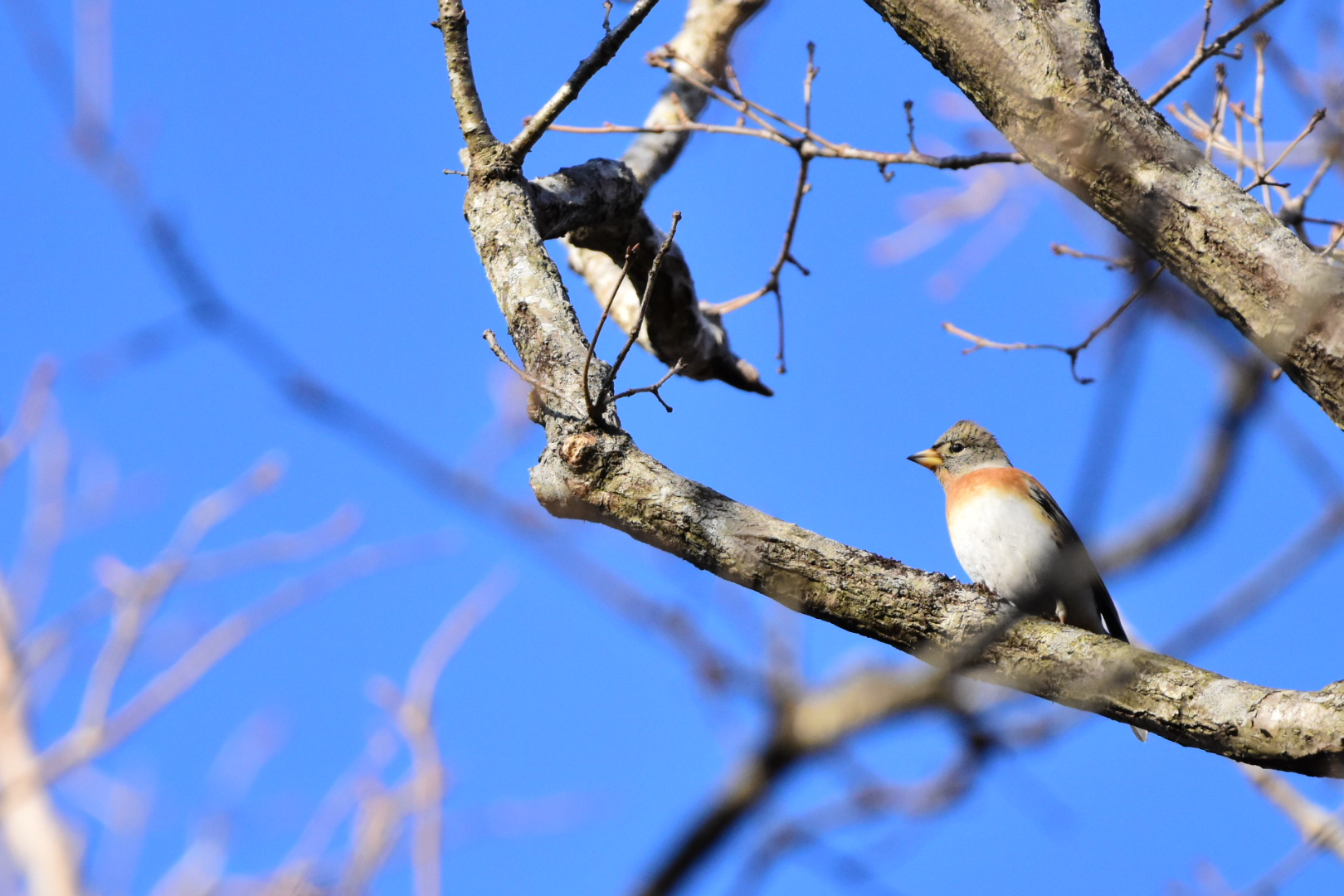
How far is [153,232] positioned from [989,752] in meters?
1.60

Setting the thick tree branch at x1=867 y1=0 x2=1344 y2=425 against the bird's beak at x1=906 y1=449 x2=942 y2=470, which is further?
the bird's beak at x1=906 y1=449 x2=942 y2=470

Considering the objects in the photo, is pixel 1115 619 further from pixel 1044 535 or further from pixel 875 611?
pixel 875 611

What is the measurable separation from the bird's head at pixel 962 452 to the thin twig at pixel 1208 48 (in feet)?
8.40

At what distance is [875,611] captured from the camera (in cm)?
279

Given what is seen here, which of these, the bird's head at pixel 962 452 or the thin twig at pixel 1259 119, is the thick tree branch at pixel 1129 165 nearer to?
the thin twig at pixel 1259 119

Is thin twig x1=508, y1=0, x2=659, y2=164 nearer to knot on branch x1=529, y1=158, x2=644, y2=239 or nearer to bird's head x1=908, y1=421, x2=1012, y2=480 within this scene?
knot on branch x1=529, y1=158, x2=644, y2=239

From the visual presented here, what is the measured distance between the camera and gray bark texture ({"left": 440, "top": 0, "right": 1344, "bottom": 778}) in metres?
2.48

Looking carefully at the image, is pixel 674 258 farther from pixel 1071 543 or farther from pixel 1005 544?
pixel 1071 543

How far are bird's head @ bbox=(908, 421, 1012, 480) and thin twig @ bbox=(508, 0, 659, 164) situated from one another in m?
3.14

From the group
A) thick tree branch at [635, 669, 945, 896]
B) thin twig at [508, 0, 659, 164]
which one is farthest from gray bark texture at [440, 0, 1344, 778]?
thick tree branch at [635, 669, 945, 896]

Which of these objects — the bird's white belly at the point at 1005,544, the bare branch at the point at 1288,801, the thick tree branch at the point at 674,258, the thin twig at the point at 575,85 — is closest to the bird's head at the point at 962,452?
the bird's white belly at the point at 1005,544

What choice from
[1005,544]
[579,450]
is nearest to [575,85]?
[579,450]

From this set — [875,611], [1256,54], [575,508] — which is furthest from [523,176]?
[1256,54]

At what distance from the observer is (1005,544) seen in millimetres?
4902
